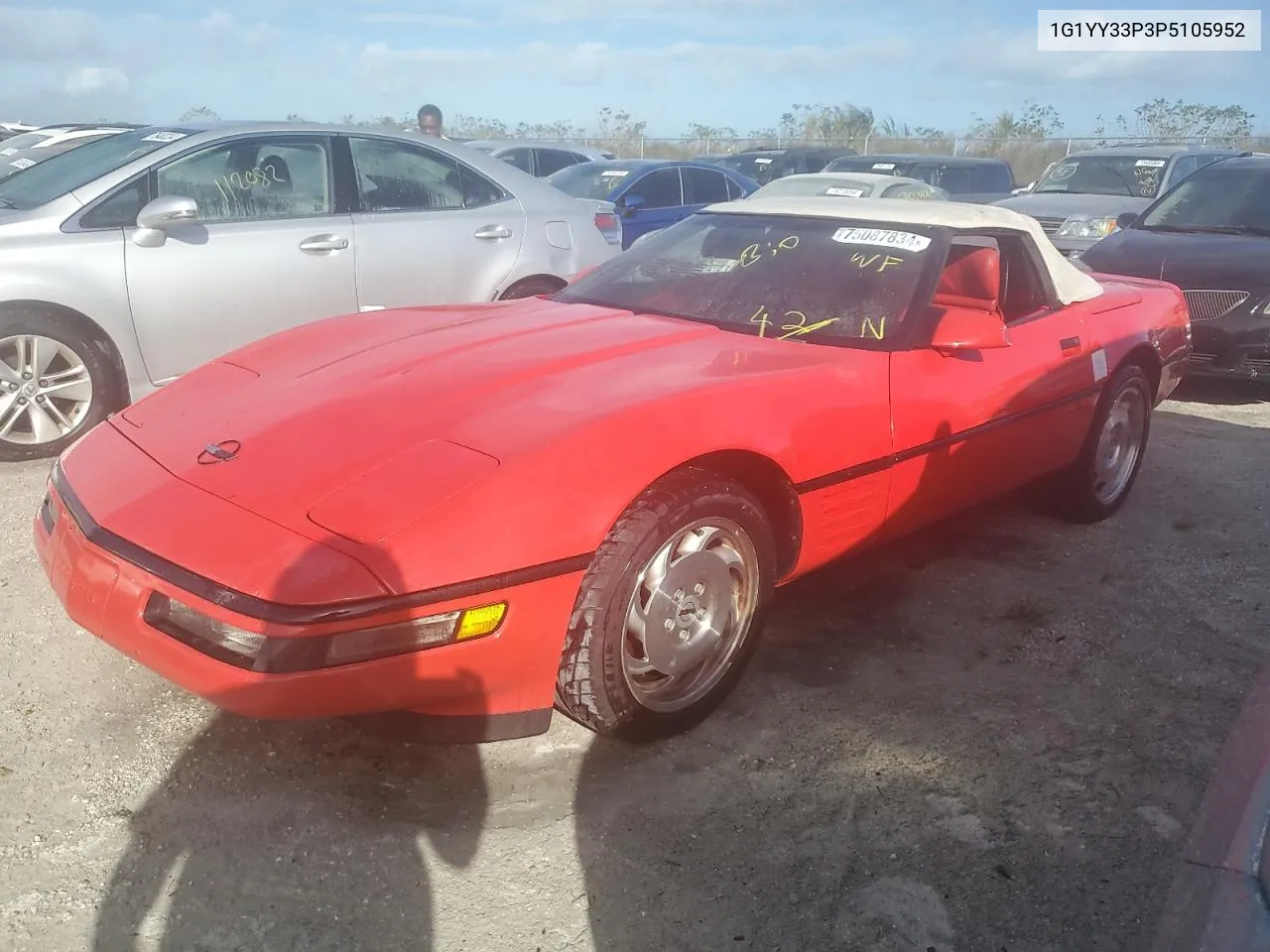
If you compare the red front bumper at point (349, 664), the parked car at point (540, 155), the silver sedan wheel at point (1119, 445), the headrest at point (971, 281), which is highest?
the parked car at point (540, 155)

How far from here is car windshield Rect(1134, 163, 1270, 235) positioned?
728 centimetres

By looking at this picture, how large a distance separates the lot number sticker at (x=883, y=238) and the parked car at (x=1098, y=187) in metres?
6.48

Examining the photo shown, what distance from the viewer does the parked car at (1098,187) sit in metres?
9.52

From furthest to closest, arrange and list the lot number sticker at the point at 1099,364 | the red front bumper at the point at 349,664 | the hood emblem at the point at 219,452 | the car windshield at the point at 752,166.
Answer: the car windshield at the point at 752,166 → the lot number sticker at the point at 1099,364 → the hood emblem at the point at 219,452 → the red front bumper at the point at 349,664

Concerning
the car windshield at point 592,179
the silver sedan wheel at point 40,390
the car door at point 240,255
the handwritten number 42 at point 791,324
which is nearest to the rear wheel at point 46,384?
the silver sedan wheel at point 40,390

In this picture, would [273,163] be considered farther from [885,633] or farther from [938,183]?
[938,183]

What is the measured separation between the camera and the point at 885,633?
3.32m

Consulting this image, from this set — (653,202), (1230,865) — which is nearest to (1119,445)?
(1230,865)

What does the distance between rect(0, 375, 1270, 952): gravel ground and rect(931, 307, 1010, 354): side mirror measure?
0.91m

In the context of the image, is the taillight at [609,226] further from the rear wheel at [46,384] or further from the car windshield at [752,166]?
the car windshield at [752,166]

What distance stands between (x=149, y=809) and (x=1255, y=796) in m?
2.13

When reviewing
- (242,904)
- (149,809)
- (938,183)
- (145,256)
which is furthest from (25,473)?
(938,183)

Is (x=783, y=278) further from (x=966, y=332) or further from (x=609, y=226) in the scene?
(x=609, y=226)

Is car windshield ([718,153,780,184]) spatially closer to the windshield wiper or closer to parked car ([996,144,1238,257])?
parked car ([996,144,1238,257])
